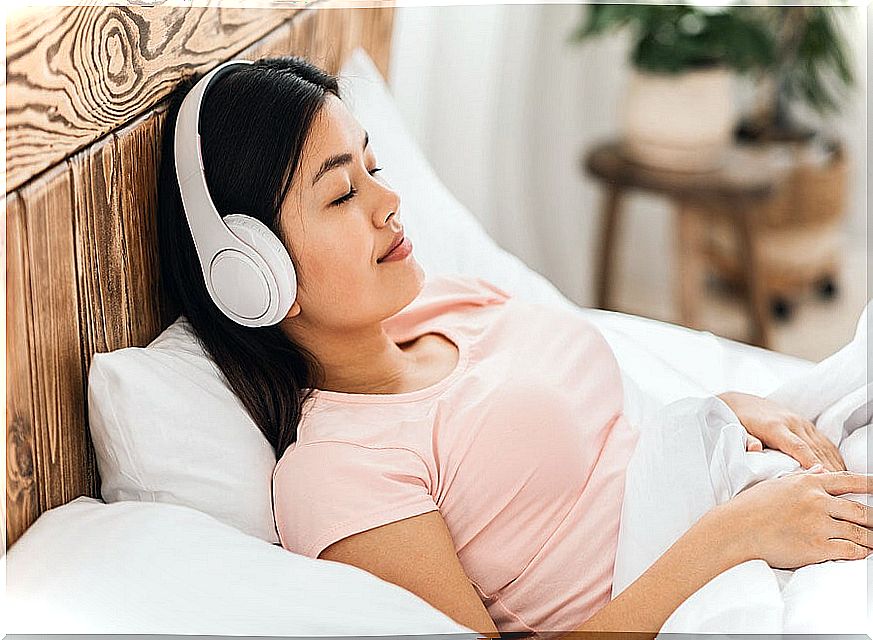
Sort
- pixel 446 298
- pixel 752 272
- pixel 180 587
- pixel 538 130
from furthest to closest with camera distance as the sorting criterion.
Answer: pixel 538 130 → pixel 752 272 → pixel 446 298 → pixel 180 587

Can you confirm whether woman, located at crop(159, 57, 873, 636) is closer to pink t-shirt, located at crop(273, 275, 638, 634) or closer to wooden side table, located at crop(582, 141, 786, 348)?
pink t-shirt, located at crop(273, 275, 638, 634)

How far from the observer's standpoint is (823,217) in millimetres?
2646

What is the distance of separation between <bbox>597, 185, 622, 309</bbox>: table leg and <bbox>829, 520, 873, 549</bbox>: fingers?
1.66 meters

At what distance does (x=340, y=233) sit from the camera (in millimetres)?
985

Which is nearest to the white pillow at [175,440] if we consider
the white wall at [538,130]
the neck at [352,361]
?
the neck at [352,361]

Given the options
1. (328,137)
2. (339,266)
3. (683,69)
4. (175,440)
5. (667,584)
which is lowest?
(667,584)

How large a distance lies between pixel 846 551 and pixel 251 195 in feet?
2.01

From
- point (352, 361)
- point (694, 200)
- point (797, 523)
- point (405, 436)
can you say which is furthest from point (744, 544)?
point (694, 200)

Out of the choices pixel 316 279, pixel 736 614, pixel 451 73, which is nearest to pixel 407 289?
pixel 316 279

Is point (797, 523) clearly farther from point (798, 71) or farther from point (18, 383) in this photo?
point (798, 71)

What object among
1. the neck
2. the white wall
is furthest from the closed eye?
the white wall

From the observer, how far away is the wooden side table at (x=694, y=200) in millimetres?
2291

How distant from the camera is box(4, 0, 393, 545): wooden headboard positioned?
783 millimetres

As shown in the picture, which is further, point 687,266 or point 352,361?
point 687,266
